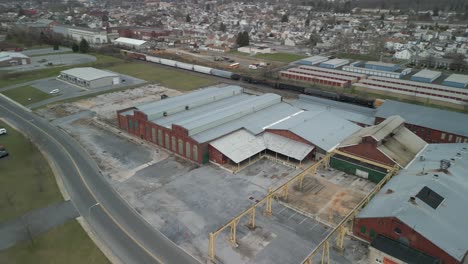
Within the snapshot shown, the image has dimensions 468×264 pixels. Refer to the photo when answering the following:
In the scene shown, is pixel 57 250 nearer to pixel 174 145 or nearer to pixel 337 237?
pixel 174 145

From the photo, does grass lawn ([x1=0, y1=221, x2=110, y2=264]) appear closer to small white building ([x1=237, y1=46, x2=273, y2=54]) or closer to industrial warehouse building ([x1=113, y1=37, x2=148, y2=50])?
small white building ([x1=237, y1=46, x2=273, y2=54])

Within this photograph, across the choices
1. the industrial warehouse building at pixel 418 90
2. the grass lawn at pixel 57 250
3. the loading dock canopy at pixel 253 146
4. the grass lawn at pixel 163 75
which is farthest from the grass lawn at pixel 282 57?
the grass lawn at pixel 57 250

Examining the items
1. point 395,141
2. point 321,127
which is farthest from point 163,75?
point 395,141

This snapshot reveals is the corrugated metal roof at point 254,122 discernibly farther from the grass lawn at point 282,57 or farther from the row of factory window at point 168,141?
Result: the grass lawn at point 282,57

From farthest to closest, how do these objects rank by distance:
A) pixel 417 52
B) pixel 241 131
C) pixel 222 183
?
pixel 417 52 < pixel 241 131 < pixel 222 183

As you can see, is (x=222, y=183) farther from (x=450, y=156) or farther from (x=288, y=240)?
(x=450, y=156)

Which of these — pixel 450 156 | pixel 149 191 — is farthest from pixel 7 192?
pixel 450 156

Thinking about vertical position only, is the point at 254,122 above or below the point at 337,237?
above
